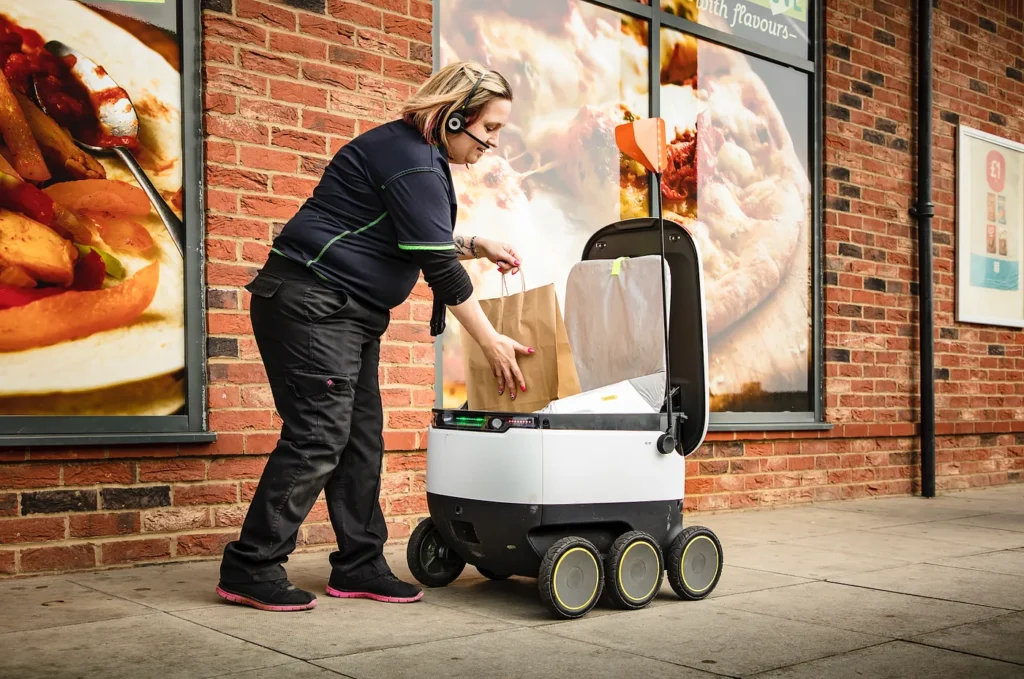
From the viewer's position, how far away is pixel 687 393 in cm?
399

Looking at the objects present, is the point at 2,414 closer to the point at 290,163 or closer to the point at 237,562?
the point at 237,562

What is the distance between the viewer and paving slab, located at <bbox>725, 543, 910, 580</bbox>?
4.53 m

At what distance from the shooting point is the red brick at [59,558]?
13.6 ft

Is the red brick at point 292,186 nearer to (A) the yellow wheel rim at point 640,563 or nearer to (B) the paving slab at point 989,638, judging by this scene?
(A) the yellow wheel rim at point 640,563

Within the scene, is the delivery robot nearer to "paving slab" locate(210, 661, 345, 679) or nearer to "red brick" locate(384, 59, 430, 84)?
"paving slab" locate(210, 661, 345, 679)

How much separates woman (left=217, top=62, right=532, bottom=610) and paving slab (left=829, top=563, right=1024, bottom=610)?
1.77 meters

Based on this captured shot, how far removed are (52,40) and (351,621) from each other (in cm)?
260

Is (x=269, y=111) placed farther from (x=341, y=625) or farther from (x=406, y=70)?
(x=341, y=625)

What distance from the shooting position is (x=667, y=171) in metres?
6.65

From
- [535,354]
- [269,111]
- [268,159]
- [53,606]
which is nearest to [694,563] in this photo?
[535,354]

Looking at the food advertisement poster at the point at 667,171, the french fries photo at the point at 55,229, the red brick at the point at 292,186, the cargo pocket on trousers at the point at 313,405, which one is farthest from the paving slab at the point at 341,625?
the food advertisement poster at the point at 667,171

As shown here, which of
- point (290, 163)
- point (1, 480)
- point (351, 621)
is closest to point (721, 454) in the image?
point (290, 163)

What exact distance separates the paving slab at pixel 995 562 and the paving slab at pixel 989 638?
3.46 ft

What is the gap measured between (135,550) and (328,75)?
2.24m
